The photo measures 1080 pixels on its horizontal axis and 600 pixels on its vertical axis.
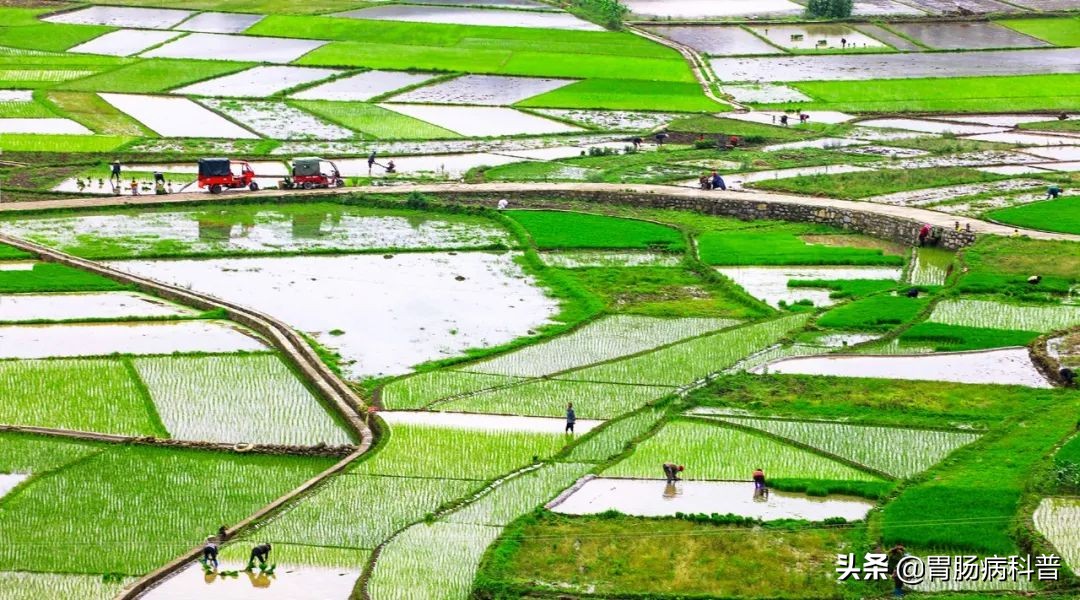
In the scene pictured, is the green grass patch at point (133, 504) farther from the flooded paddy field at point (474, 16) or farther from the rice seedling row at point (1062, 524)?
the flooded paddy field at point (474, 16)

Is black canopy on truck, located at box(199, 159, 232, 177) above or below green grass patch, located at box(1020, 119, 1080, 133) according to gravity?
below

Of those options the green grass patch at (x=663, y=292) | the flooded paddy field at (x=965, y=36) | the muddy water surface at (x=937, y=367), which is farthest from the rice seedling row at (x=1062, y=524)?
the flooded paddy field at (x=965, y=36)

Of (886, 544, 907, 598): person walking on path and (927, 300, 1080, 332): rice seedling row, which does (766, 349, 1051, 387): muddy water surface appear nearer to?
(927, 300, 1080, 332): rice seedling row

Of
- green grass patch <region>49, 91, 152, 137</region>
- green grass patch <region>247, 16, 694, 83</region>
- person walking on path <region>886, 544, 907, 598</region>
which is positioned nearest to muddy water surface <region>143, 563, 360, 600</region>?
person walking on path <region>886, 544, 907, 598</region>

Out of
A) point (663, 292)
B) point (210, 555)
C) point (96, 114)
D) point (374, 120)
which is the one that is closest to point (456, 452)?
point (210, 555)

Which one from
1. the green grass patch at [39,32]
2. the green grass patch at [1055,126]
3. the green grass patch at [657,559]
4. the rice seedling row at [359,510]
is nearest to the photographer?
the green grass patch at [657,559]

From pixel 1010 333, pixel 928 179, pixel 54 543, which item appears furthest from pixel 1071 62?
pixel 54 543
